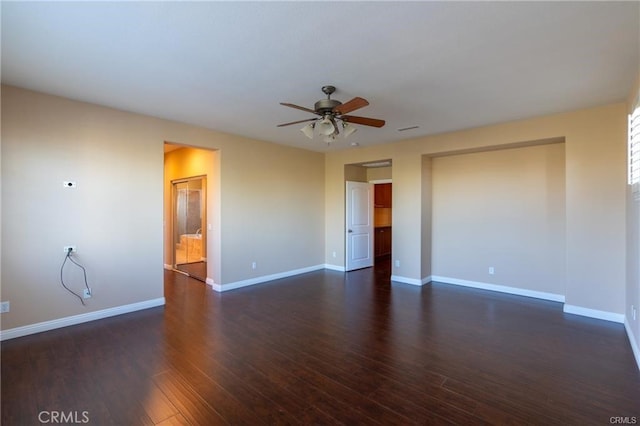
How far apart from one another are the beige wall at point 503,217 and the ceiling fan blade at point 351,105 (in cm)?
355

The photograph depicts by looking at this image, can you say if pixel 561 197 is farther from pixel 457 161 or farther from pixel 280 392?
pixel 280 392

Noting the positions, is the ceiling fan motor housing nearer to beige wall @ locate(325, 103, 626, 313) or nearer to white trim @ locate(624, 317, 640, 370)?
beige wall @ locate(325, 103, 626, 313)

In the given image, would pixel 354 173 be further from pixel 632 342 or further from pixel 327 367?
pixel 632 342

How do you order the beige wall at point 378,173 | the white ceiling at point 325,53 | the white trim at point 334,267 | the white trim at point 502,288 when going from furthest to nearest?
the beige wall at point 378,173
the white trim at point 334,267
the white trim at point 502,288
the white ceiling at point 325,53

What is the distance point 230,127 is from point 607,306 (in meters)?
5.87

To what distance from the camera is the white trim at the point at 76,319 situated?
3.31 metres

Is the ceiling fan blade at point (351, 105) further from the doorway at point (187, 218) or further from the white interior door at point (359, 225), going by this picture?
the doorway at point (187, 218)

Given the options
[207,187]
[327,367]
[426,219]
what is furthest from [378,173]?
[327,367]

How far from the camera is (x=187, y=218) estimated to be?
7152mm

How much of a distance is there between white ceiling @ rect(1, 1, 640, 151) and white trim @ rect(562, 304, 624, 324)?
2.65 meters

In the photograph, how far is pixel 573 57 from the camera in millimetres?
2621

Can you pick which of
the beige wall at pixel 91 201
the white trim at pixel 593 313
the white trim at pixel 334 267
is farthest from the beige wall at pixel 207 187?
the white trim at pixel 593 313

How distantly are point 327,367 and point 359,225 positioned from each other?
15.3 feet

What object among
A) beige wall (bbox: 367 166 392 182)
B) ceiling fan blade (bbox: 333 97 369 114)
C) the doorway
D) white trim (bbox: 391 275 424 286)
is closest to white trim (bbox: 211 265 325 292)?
the doorway
